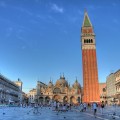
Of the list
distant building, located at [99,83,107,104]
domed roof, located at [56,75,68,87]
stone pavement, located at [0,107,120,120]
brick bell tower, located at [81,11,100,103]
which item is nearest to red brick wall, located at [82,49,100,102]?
brick bell tower, located at [81,11,100,103]

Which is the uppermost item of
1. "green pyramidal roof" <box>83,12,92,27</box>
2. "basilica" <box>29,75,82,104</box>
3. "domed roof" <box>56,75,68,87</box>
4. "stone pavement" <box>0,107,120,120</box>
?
"green pyramidal roof" <box>83,12,92,27</box>

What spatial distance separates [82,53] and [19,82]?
3635 inches

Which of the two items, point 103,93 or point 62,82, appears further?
point 103,93

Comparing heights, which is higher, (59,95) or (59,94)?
(59,94)

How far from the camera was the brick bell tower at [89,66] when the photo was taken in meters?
101

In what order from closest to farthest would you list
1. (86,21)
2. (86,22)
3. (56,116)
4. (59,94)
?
1. (56,116)
2. (86,22)
3. (86,21)
4. (59,94)

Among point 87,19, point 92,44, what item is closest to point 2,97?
point 92,44

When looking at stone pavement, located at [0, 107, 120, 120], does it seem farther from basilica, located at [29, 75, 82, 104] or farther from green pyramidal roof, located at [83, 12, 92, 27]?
basilica, located at [29, 75, 82, 104]

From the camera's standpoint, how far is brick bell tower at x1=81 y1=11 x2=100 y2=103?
100875 millimetres

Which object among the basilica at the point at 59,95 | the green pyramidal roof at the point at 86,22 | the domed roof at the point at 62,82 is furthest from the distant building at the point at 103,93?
the green pyramidal roof at the point at 86,22

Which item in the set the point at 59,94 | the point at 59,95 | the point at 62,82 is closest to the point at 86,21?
the point at 59,94

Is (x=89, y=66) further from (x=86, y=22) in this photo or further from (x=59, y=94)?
(x=59, y=94)

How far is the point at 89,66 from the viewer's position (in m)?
105

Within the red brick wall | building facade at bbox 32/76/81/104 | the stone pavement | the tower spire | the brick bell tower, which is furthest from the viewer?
building facade at bbox 32/76/81/104
